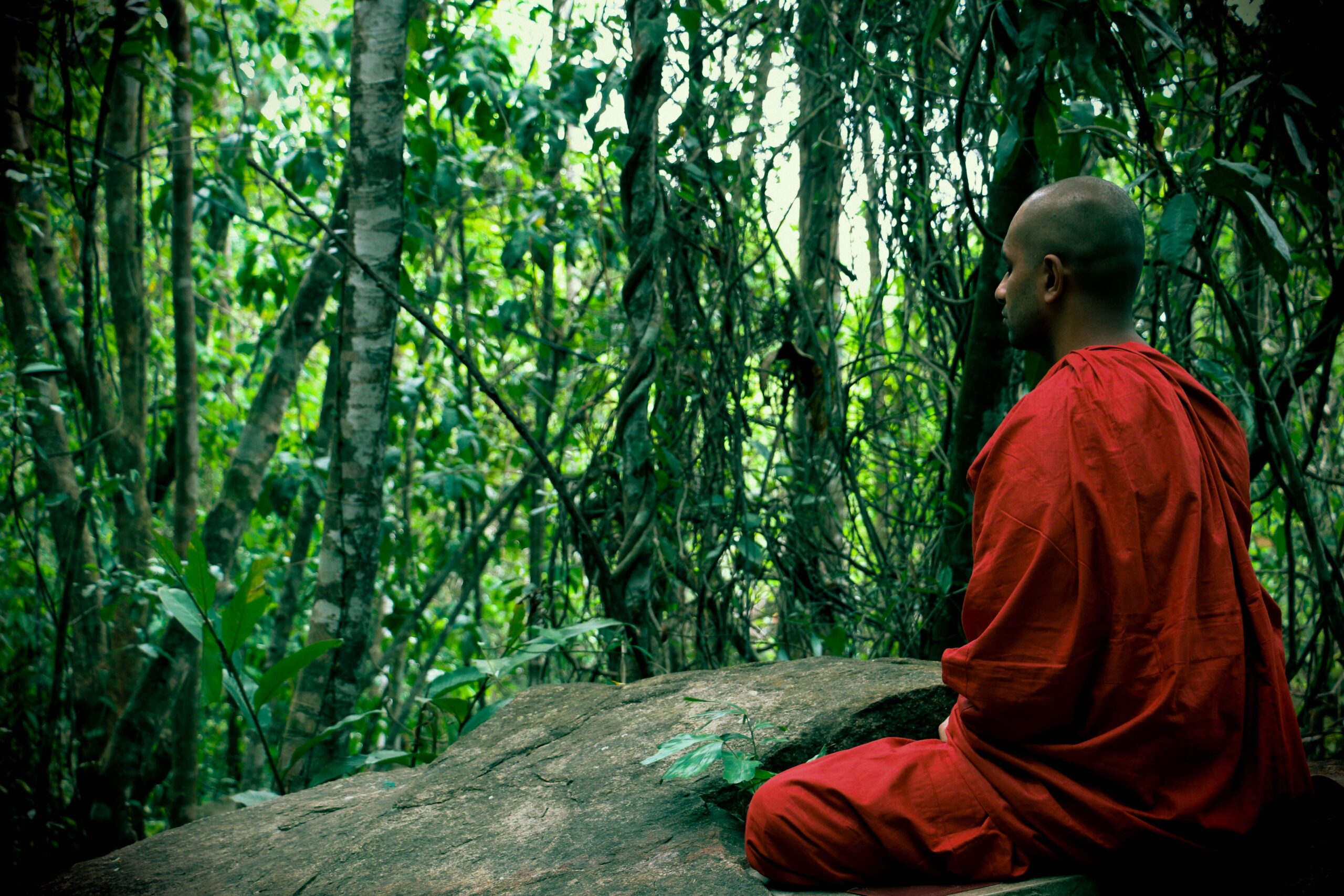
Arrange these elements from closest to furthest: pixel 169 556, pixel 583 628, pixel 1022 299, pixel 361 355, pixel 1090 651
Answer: pixel 1090 651 → pixel 1022 299 → pixel 169 556 → pixel 583 628 → pixel 361 355

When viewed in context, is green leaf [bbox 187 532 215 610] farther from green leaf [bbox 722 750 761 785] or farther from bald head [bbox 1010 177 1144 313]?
bald head [bbox 1010 177 1144 313]

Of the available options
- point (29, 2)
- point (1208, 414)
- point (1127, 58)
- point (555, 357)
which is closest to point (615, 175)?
point (555, 357)

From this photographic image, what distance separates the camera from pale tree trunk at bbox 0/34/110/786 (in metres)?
3.82

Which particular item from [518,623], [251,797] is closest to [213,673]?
[251,797]

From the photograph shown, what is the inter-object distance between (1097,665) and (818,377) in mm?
1932

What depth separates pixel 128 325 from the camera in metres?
4.00

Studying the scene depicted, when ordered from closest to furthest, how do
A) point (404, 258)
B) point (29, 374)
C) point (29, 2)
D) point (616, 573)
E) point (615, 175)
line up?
point (616, 573), point (29, 2), point (29, 374), point (615, 175), point (404, 258)

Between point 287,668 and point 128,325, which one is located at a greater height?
point 128,325

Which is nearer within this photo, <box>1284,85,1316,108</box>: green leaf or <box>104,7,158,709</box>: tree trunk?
<box>1284,85,1316,108</box>: green leaf

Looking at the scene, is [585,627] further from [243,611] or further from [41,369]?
[41,369]

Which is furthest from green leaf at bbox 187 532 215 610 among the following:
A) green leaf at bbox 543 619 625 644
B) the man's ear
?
the man's ear

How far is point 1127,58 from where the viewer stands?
7.21 feet

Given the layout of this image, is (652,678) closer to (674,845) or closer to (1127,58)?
(674,845)

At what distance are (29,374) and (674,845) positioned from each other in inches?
139
